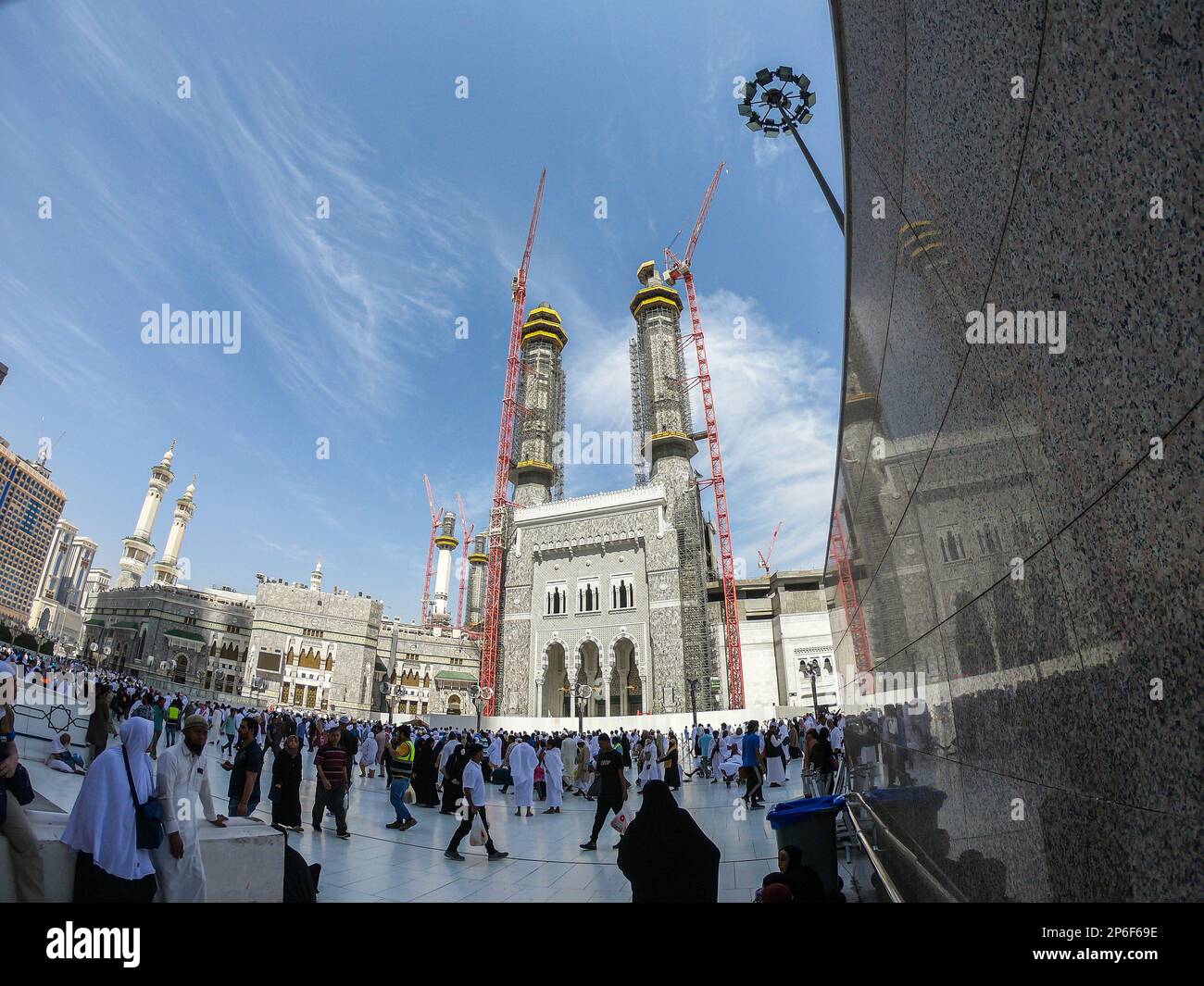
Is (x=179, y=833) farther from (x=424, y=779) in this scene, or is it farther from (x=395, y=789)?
(x=424, y=779)

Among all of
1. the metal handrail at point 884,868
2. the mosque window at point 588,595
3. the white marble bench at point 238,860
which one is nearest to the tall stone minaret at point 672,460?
the mosque window at point 588,595

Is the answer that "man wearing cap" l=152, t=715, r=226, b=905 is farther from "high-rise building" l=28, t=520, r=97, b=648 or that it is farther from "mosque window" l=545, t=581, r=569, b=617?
"high-rise building" l=28, t=520, r=97, b=648

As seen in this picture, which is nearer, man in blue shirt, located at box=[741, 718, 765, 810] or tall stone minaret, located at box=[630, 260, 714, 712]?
man in blue shirt, located at box=[741, 718, 765, 810]

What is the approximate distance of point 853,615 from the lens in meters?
6.79

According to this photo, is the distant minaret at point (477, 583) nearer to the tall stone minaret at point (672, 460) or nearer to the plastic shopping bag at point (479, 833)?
the tall stone minaret at point (672, 460)

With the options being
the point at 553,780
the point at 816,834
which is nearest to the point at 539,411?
the point at 553,780

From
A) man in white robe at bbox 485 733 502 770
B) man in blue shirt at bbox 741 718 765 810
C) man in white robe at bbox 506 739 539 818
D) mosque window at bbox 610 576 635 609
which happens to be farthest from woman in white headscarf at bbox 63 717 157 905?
mosque window at bbox 610 576 635 609

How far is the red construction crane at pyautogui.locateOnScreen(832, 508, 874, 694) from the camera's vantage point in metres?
5.83

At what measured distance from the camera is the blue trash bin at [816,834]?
3.98 meters

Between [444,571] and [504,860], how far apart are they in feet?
237

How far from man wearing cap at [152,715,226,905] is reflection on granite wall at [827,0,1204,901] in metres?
3.76

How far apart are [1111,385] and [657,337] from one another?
44.9 meters
